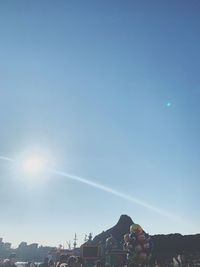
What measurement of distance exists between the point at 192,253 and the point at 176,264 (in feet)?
67.9

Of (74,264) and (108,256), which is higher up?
(108,256)

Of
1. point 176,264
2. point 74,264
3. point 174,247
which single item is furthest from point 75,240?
point 74,264

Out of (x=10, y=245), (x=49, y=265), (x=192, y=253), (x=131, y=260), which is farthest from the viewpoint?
(x=10, y=245)

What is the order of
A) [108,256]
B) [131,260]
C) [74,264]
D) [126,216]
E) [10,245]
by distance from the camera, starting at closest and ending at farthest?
1. [74,264]
2. [131,260]
3. [108,256]
4. [126,216]
5. [10,245]

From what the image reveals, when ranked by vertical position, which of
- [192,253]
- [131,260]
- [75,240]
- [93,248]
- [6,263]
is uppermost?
[75,240]

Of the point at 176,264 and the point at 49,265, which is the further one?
the point at 176,264

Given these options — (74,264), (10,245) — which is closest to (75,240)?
(74,264)

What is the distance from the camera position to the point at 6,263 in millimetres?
11281

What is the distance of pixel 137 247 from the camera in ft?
53.1

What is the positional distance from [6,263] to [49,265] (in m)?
3.12

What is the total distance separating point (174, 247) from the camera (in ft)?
131

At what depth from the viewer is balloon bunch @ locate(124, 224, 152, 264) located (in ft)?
52.7

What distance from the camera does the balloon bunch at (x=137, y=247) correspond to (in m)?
16.1

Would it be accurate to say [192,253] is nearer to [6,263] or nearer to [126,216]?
[126,216]
